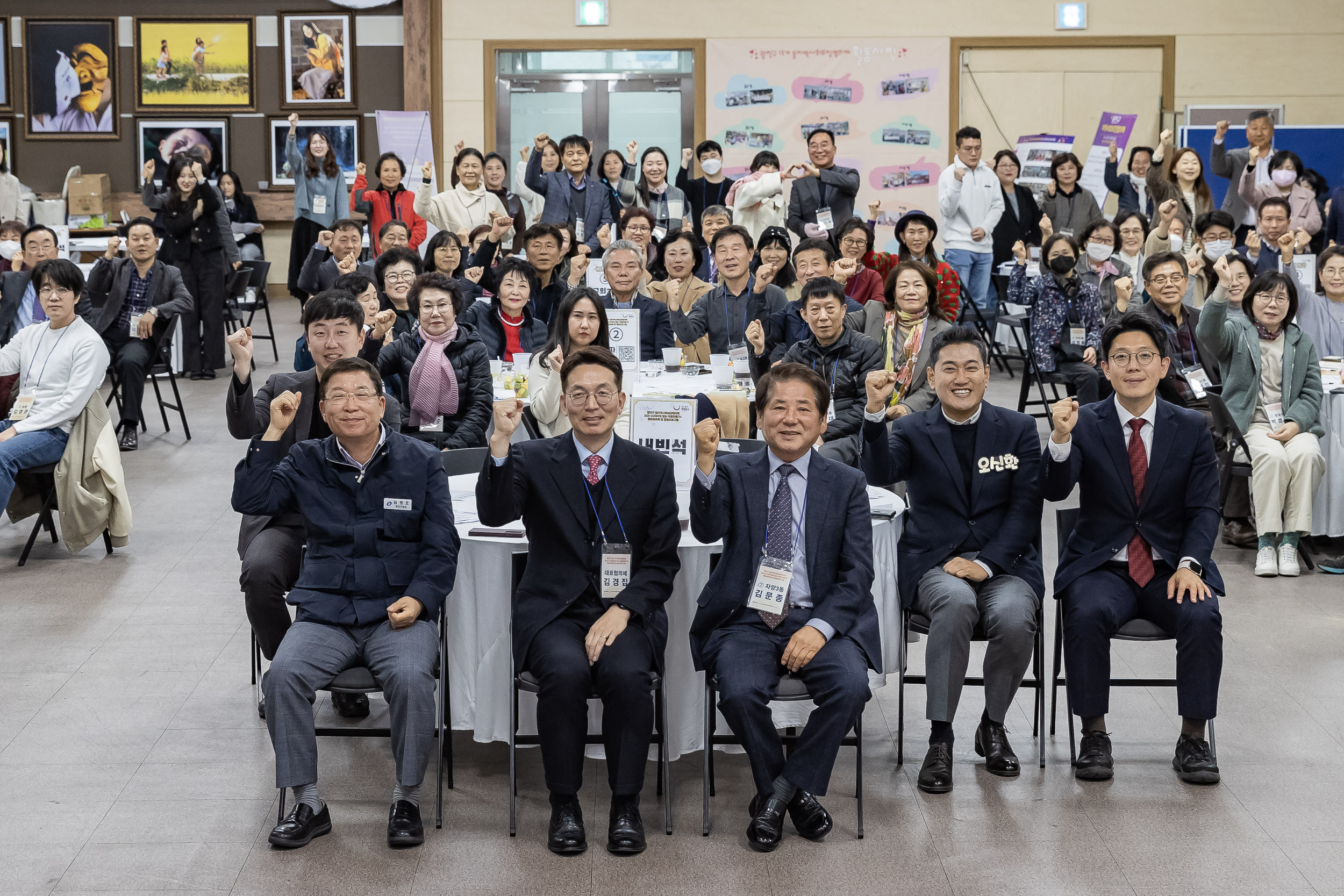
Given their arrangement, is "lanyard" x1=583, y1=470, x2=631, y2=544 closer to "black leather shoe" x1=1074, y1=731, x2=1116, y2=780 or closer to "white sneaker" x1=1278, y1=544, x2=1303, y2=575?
"black leather shoe" x1=1074, y1=731, x2=1116, y2=780

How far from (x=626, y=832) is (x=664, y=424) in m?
1.15

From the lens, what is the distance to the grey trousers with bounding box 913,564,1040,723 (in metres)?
3.58

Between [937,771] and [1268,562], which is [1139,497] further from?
[1268,562]

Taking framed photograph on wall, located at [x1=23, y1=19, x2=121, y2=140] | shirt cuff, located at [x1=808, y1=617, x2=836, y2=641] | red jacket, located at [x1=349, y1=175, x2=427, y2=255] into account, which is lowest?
shirt cuff, located at [x1=808, y1=617, x2=836, y2=641]

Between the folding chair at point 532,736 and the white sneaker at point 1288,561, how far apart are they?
3254mm

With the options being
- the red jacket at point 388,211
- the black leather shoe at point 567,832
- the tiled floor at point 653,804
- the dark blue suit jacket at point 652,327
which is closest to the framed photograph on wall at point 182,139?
the red jacket at point 388,211

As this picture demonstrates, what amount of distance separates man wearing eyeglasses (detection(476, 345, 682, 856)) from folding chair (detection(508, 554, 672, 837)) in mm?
35

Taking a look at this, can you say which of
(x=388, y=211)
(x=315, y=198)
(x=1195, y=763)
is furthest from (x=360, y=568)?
(x=315, y=198)

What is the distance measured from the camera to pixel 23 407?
5.62 meters

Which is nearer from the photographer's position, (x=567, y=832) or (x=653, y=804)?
(x=567, y=832)

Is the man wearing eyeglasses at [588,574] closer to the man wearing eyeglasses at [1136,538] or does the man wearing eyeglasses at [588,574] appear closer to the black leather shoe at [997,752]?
the black leather shoe at [997,752]

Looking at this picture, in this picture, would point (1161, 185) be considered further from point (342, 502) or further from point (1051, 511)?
point (342, 502)

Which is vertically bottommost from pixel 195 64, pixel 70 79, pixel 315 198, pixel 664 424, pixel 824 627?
pixel 824 627

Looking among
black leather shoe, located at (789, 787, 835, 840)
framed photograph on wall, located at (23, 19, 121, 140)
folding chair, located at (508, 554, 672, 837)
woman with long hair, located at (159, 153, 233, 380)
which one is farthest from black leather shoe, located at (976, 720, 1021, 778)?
framed photograph on wall, located at (23, 19, 121, 140)
